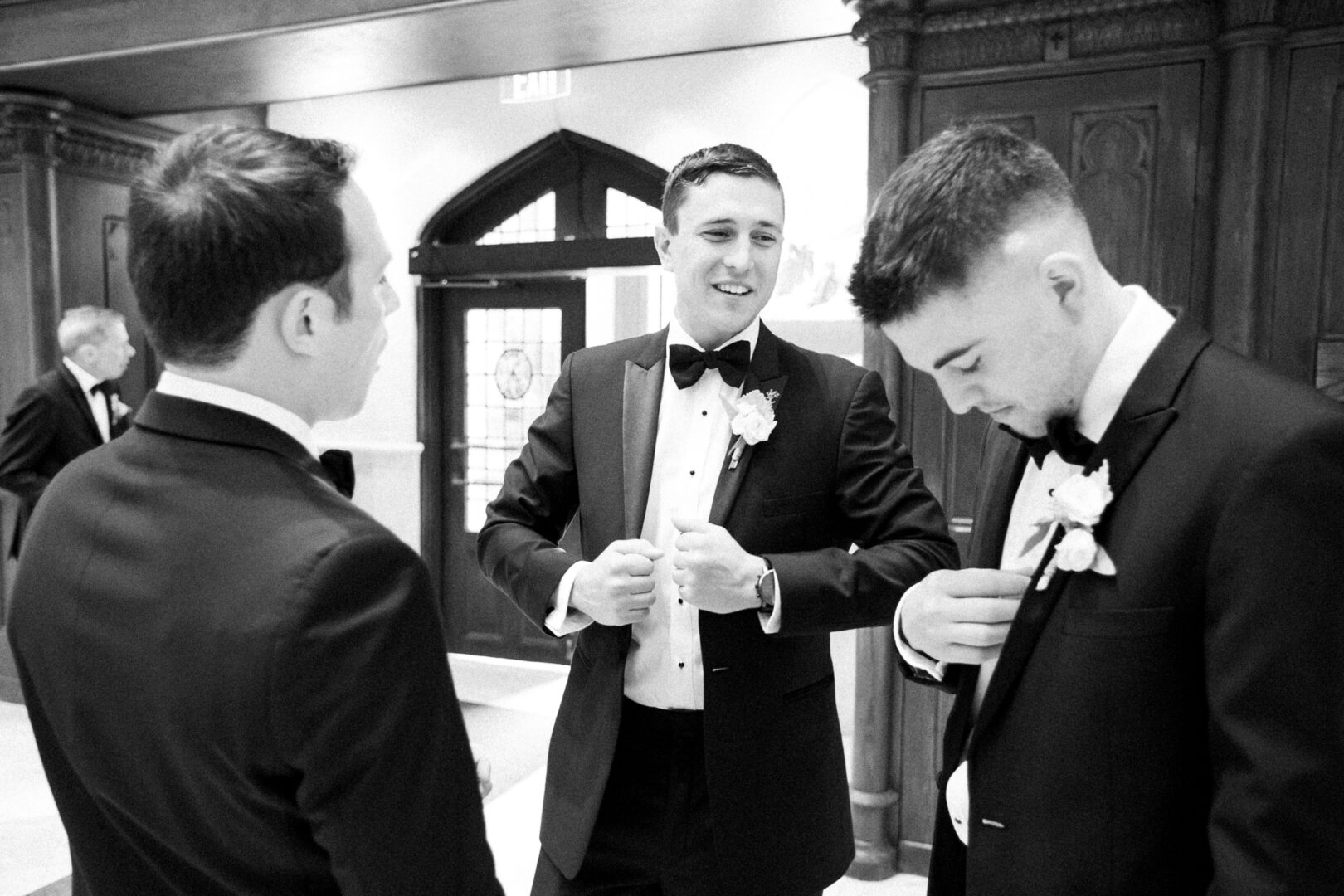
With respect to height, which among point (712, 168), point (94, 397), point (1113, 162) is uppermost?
point (1113, 162)

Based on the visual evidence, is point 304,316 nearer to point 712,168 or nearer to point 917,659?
point 917,659

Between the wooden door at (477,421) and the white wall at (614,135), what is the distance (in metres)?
0.18

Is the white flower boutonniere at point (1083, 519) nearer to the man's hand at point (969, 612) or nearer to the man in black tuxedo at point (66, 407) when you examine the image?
the man's hand at point (969, 612)

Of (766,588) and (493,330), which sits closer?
(766,588)

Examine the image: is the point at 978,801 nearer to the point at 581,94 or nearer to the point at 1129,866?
the point at 1129,866

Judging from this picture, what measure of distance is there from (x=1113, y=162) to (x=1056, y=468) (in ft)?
6.90

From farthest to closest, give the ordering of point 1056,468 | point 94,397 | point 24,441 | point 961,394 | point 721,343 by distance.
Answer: point 94,397, point 24,441, point 721,343, point 1056,468, point 961,394

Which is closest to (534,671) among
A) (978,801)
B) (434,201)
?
(434,201)

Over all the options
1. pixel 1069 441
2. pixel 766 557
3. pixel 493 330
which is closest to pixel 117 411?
pixel 493 330

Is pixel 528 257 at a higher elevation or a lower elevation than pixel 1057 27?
lower

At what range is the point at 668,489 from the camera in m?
1.87

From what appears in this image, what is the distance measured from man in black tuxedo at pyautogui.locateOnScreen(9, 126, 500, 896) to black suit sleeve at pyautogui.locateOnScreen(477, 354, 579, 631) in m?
0.89

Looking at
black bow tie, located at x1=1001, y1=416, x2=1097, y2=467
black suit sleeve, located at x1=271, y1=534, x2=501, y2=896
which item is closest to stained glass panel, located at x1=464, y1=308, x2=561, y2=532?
black bow tie, located at x1=1001, y1=416, x2=1097, y2=467

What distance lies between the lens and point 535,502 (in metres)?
1.94
